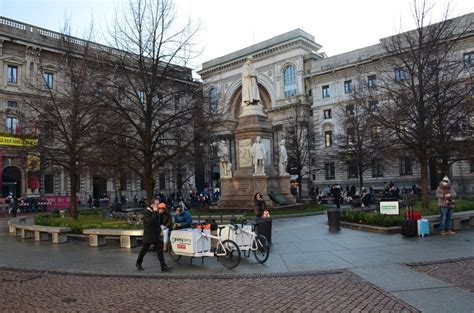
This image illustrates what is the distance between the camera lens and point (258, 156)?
22828mm

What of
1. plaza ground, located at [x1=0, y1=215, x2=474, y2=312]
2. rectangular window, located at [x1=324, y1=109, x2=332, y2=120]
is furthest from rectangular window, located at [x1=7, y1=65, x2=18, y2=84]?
rectangular window, located at [x1=324, y1=109, x2=332, y2=120]

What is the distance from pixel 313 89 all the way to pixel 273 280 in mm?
59048

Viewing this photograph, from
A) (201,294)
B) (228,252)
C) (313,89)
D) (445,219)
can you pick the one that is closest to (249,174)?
(445,219)

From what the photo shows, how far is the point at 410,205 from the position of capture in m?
14.5

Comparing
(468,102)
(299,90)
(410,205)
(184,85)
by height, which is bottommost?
(410,205)

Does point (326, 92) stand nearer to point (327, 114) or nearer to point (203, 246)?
point (327, 114)

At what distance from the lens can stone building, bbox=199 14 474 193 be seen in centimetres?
5434

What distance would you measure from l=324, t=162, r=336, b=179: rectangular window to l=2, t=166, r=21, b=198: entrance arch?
40226mm

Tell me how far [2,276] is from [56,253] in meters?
2.96

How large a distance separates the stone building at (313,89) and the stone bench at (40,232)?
37.0m

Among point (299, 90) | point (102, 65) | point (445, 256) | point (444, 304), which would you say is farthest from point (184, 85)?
point (299, 90)

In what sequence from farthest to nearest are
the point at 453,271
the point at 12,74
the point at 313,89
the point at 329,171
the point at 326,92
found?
the point at 313,89 < the point at 326,92 < the point at 329,171 < the point at 12,74 < the point at 453,271

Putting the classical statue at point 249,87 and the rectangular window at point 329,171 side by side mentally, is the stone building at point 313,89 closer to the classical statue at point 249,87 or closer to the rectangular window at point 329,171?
the rectangular window at point 329,171

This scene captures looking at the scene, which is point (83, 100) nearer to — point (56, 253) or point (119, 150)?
point (119, 150)
